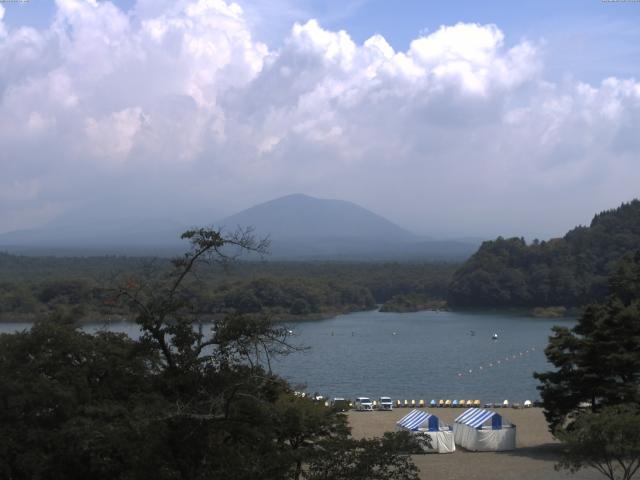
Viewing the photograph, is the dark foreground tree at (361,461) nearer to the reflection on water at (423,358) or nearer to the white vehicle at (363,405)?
the reflection on water at (423,358)

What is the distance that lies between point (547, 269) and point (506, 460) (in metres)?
43.6

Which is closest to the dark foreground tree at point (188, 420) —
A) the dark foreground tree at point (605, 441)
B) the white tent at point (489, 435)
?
the dark foreground tree at point (605, 441)

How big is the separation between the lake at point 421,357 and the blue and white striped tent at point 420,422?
96.4 inches

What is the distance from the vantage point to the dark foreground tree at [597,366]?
1323cm

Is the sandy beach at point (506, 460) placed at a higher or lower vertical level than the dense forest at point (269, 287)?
lower

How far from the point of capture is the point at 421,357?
107 feet

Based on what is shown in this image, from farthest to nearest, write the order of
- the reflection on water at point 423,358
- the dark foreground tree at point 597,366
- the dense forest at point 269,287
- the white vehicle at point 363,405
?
1. the dense forest at point 269,287
2. the reflection on water at point 423,358
3. the white vehicle at point 363,405
4. the dark foreground tree at point 597,366

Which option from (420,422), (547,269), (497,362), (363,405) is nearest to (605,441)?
(420,422)

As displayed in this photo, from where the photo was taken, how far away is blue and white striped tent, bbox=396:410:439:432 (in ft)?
47.8

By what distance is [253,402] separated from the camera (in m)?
6.26

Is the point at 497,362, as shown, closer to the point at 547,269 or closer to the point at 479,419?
the point at 479,419

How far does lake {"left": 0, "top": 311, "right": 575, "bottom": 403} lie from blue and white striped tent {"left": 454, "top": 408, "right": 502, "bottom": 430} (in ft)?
10.8

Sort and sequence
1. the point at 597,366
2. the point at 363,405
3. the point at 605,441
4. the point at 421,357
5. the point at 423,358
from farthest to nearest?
the point at 421,357 → the point at 423,358 → the point at 363,405 → the point at 597,366 → the point at 605,441

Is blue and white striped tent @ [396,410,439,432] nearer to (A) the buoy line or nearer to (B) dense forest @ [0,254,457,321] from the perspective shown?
(A) the buoy line
